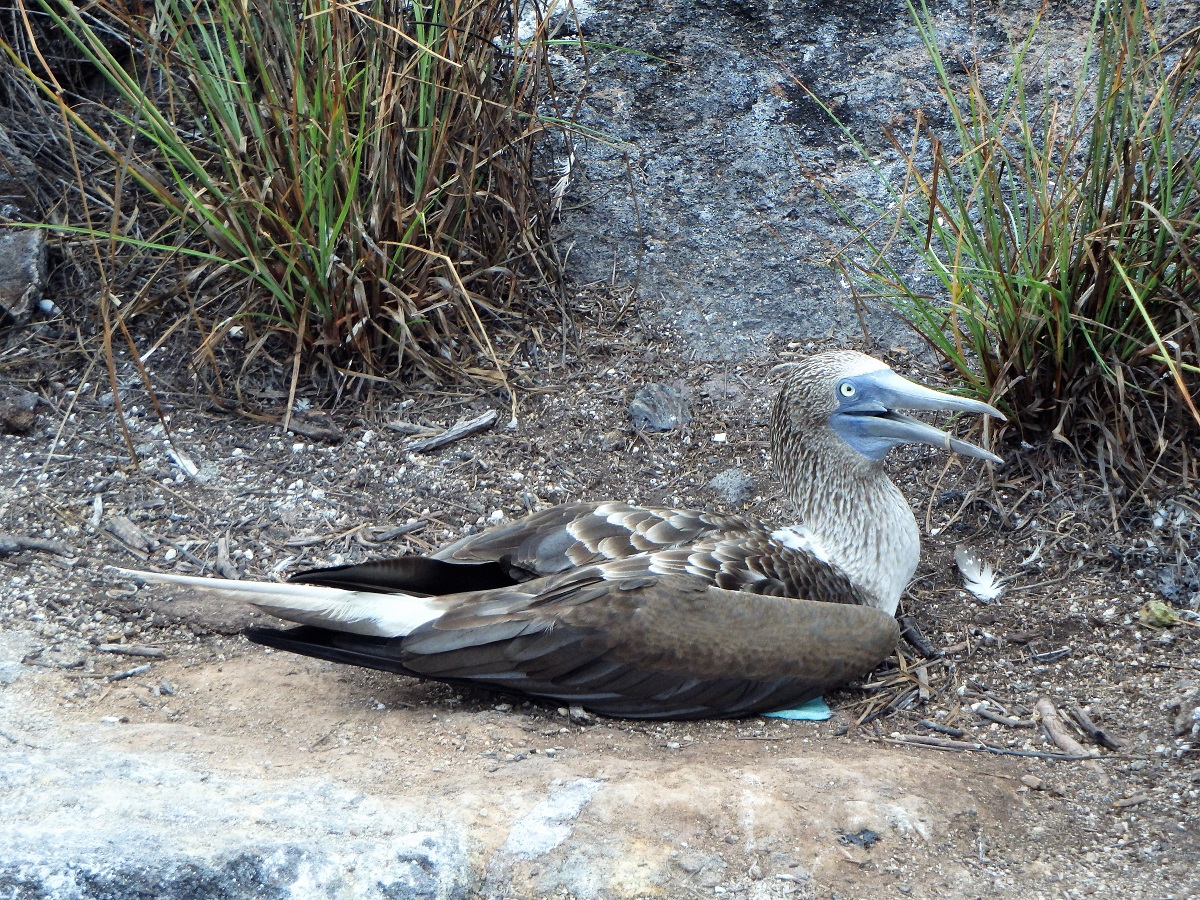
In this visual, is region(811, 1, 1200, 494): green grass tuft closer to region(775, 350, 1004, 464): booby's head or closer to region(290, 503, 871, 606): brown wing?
region(775, 350, 1004, 464): booby's head

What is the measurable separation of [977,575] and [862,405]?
80 centimetres

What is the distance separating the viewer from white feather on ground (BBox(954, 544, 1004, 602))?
4223 millimetres

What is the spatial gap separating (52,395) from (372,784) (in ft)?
8.84

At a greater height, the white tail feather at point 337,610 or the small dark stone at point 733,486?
the white tail feather at point 337,610

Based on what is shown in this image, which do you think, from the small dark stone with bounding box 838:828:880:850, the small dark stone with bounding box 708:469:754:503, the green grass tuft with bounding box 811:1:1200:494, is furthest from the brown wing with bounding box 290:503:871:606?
the green grass tuft with bounding box 811:1:1200:494

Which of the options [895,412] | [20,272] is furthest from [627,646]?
[20,272]

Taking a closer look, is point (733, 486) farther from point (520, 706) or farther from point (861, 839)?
point (861, 839)

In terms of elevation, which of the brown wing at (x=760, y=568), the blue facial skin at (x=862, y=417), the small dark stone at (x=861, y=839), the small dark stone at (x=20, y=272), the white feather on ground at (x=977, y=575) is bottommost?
the white feather on ground at (x=977, y=575)

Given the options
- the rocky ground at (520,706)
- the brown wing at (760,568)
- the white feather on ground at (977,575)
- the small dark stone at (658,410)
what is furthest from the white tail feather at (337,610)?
the white feather on ground at (977,575)

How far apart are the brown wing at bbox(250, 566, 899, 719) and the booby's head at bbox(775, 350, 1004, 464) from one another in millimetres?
683

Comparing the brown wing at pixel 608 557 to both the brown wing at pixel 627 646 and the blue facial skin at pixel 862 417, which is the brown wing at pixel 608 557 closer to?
the brown wing at pixel 627 646

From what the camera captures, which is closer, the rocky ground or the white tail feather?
the rocky ground

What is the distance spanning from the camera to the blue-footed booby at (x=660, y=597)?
3.47 metres

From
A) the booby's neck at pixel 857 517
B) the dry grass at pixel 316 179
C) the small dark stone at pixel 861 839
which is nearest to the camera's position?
the small dark stone at pixel 861 839
